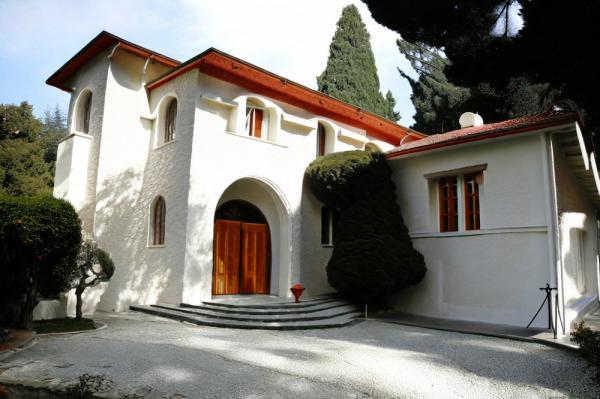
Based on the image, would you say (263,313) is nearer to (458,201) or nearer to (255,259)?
(255,259)

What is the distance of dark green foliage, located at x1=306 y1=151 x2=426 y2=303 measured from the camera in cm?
1105

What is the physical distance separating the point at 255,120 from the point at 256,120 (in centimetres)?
6

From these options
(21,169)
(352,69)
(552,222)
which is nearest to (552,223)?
(552,222)

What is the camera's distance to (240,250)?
1306 centimetres

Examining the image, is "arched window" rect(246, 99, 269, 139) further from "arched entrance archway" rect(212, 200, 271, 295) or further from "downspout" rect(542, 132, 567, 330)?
"downspout" rect(542, 132, 567, 330)

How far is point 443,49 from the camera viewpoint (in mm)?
8430

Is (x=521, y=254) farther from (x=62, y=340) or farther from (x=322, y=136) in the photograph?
(x=62, y=340)

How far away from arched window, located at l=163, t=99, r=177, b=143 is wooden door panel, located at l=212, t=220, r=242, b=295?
9.32 ft

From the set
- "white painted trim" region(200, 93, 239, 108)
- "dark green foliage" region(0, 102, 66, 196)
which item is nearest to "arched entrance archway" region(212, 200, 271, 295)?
"white painted trim" region(200, 93, 239, 108)

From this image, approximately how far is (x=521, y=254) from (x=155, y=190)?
31.2 feet

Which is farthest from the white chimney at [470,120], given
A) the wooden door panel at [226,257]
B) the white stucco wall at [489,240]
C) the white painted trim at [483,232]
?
the wooden door panel at [226,257]

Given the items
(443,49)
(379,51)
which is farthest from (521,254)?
(379,51)

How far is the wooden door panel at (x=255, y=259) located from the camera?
13.1 m

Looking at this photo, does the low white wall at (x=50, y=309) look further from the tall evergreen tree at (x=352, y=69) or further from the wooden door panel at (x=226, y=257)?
the tall evergreen tree at (x=352, y=69)
